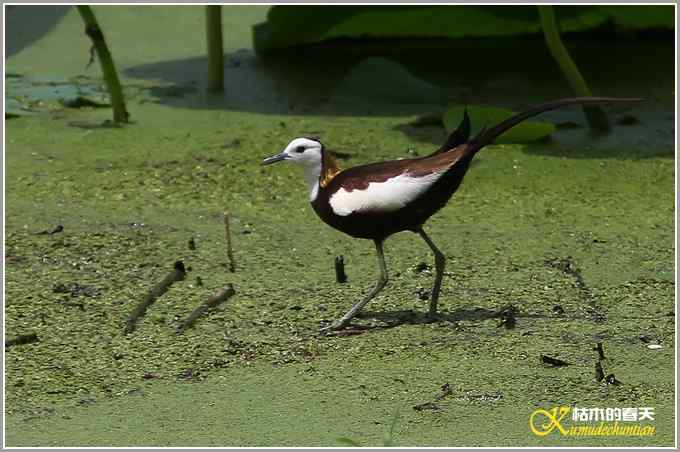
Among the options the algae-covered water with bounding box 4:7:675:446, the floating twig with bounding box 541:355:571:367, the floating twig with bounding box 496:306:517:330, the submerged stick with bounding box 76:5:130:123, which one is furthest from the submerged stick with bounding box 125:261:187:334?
the submerged stick with bounding box 76:5:130:123

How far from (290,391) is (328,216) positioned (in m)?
0.38

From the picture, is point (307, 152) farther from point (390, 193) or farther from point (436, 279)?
point (436, 279)

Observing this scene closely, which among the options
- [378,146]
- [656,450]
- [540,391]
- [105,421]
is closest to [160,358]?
[105,421]

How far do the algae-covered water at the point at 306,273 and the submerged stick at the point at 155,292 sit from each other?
0.8 inches

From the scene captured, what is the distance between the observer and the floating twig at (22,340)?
9.14ft

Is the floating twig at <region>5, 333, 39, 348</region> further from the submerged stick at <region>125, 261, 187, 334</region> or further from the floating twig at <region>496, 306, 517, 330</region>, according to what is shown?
the floating twig at <region>496, 306, 517, 330</region>

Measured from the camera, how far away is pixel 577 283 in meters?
3.16

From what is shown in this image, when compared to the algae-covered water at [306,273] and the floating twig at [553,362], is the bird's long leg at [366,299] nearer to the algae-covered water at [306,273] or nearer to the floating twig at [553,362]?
the algae-covered water at [306,273]

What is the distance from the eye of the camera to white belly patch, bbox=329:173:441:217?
2707 millimetres

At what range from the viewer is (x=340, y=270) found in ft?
Result: 10.4

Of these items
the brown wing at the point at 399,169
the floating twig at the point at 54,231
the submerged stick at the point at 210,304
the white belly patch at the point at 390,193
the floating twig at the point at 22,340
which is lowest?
the floating twig at the point at 22,340

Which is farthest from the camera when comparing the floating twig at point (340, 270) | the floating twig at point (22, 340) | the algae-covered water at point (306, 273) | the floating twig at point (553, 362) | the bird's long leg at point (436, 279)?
the floating twig at point (340, 270)

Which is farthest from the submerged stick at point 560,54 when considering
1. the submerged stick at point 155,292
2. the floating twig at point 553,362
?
the floating twig at point 553,362

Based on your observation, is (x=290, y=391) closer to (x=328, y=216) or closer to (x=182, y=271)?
(x=328, y=216)
